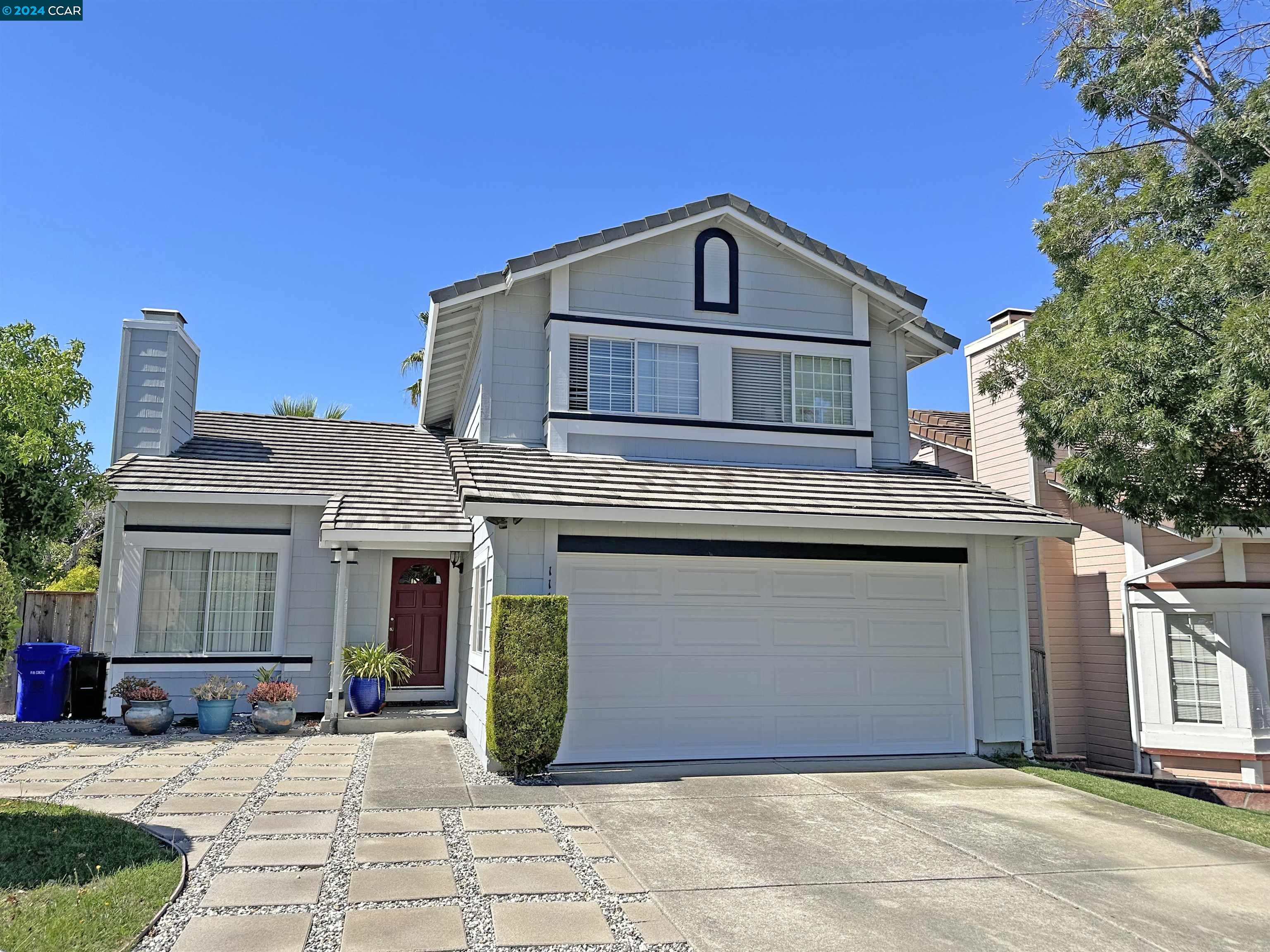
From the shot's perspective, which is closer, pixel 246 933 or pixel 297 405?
pixel 246 933

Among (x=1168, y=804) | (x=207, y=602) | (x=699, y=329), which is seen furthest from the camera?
(x=207, y=602)

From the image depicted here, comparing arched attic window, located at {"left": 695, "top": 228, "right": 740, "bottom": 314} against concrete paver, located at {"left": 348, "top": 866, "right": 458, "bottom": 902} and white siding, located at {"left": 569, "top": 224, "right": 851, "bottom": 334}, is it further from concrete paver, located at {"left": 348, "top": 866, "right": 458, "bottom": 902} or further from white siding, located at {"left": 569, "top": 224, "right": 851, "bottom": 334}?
concrete paver, located at {"left": 348, "top": 866, "right": 458, "bottom": 902}

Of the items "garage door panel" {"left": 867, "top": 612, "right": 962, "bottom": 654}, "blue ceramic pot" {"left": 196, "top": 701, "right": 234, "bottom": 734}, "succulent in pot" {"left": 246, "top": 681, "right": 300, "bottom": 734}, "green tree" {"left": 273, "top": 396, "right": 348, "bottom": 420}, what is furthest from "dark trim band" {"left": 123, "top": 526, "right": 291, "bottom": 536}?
Answer: "green tree" {"left": 273, "top": 396, "right": 348, "bottom": 420}

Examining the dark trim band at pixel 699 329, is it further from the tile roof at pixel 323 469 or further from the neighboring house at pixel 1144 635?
the tile roof at pixel 323 469

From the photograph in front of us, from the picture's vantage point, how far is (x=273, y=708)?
36.0 feet

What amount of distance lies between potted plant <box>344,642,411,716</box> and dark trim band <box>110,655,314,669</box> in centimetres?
105

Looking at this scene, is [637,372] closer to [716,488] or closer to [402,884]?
[716,488]

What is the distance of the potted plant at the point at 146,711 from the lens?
10.6 m

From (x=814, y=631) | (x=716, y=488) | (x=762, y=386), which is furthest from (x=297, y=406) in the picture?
(x=814, y=631)

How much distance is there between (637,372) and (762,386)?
175 cm

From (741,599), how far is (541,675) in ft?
8.92

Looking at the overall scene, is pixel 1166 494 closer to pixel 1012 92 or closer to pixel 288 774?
pixel 1012 92

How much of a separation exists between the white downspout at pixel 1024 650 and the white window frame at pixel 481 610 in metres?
6.38

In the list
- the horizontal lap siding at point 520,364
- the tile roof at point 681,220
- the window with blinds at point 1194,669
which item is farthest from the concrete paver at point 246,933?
the window with blinds at point 1194,669
